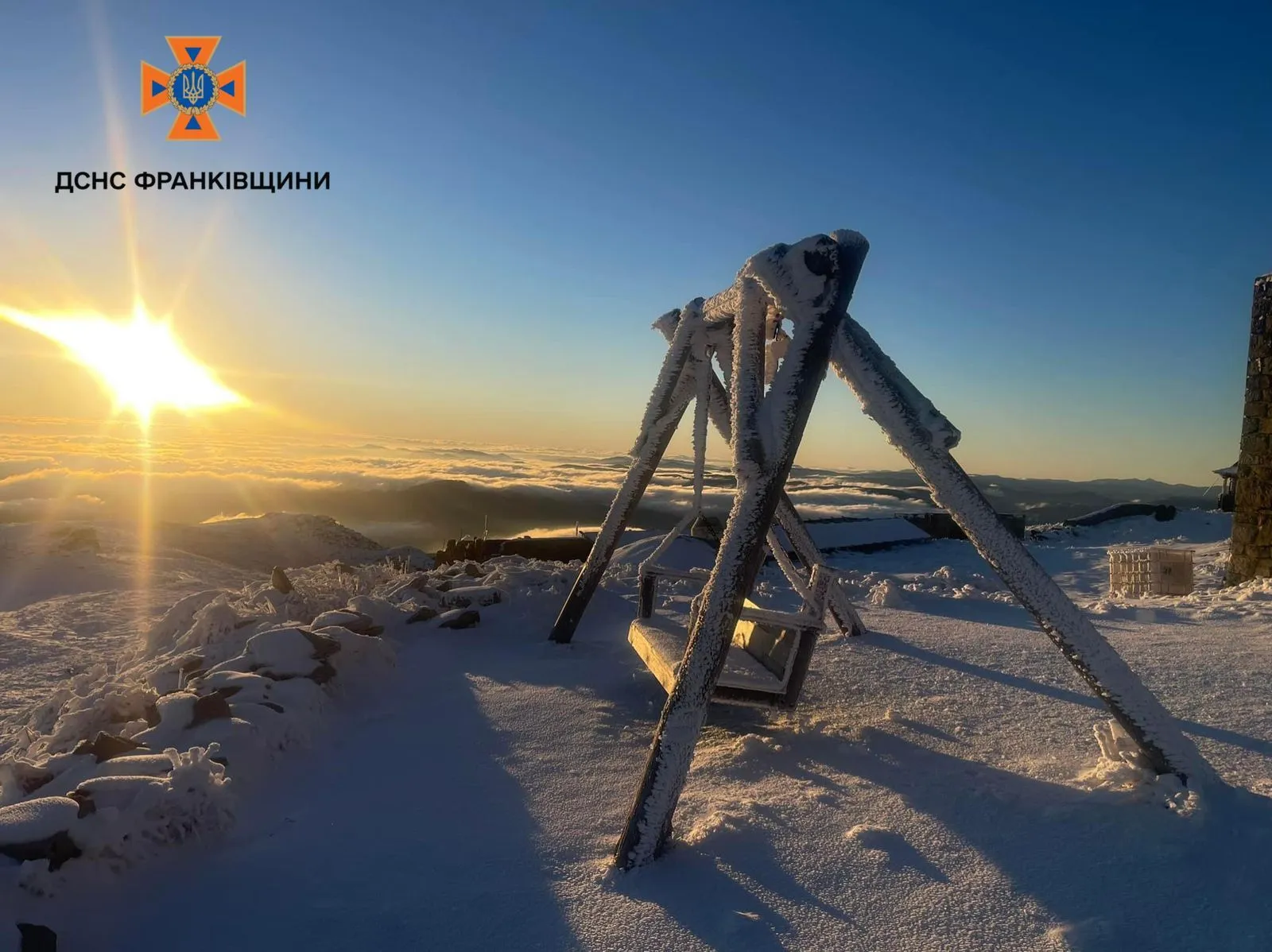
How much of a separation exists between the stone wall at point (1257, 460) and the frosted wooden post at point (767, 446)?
8620mm

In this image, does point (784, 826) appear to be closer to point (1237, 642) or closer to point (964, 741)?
point (964, 741)

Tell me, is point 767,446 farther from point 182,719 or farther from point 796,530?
point 182,719

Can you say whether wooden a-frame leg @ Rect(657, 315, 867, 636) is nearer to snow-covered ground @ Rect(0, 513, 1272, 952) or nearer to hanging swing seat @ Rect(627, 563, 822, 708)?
snow-covered ground @ Rect(0, 513, 1272, 952)

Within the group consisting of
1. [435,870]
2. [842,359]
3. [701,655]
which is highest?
[842,359]

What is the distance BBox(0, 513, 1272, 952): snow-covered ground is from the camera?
2500 millimetres

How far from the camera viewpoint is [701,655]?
3.13 meters

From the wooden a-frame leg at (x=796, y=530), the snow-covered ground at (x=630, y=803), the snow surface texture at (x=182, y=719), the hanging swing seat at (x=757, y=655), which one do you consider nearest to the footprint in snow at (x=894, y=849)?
the snow-covered ground at (x=630, y=803)

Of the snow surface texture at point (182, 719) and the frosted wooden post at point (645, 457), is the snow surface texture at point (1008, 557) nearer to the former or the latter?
the frosted wooden post at point (645, 457)

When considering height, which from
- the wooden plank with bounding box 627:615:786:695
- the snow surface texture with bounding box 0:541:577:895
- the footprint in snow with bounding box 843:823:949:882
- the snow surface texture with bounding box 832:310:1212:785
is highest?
the snow surface texture with bounding box 832:310:1212:785

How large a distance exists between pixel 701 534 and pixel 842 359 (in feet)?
33.9

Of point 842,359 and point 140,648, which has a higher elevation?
point 842,359

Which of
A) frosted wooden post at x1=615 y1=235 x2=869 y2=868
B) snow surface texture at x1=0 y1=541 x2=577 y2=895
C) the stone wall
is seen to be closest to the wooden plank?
frosted wooden post at x1=615 y1=235 x2=869 y2=868

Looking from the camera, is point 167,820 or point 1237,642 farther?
point 1237,642

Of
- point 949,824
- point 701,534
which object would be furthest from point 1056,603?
point 701,534
